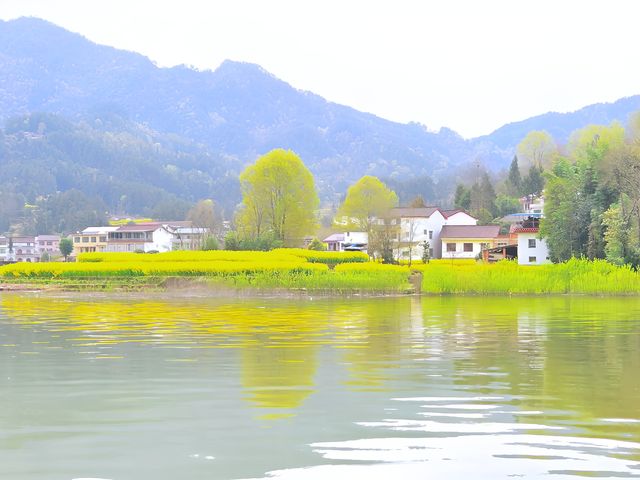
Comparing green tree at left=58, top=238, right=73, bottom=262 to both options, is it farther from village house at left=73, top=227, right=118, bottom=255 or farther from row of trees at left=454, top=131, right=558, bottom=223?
row of trees at left=454, top=131, right=558, bottom=223

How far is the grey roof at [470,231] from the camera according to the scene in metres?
92.8

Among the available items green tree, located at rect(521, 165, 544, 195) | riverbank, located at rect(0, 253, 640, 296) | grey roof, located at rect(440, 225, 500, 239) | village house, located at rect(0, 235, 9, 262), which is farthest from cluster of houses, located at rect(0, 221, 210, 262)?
riverbank, located at rect(0, 253, 640, 296)

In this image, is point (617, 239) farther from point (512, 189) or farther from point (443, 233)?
point (512, 189)

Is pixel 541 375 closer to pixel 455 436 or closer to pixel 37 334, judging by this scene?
pixel 455 436

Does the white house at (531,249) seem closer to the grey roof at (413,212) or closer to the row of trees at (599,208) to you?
the row of trees at (599,208)

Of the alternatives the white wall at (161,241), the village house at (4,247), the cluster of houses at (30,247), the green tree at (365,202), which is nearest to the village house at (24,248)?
the cluster of houses at (30,247)

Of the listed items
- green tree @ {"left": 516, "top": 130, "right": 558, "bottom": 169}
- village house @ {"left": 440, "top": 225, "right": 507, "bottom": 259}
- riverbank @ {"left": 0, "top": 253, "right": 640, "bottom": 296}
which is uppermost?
green tree @ {"left": 516, "top": 130, "right": 558, "bottom": 169}

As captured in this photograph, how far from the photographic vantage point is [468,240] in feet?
305

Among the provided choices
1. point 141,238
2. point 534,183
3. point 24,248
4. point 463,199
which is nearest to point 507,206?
point 534,183

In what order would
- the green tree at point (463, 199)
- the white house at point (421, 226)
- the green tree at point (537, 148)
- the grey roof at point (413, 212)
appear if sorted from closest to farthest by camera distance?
1. the white house at point (421, 226)
2. the grey roof at point (413, 212)
3. the green tree at point (463, 199)
4. the green tree at point (537, 148)

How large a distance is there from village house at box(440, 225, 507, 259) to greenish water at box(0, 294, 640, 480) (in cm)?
7110

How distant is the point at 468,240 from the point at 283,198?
2504cm

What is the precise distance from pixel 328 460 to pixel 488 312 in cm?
2088

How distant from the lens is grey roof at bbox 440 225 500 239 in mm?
92750
